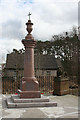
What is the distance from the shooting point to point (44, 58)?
3581cm

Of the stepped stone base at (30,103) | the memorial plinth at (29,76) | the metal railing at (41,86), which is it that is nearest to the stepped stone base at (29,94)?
the memorial plinth at (29,76)

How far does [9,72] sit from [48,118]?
2645 centimetres

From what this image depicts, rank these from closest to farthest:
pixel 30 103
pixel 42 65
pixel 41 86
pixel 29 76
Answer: pixel 30 103, pixel 29 76, pixel 41 86, pixel 42 65

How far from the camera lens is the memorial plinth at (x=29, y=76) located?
9062mm

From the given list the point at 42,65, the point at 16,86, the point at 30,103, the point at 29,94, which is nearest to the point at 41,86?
the point at 16,86

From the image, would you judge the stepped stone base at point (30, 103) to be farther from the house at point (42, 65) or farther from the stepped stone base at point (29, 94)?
the house at point (42, 65)

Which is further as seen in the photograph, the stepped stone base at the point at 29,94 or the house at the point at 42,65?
the house at the point at 42,65

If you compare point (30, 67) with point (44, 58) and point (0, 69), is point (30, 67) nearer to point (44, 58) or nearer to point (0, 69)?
point (0, 69)

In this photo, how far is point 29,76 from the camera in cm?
933

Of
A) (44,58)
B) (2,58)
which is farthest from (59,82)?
(44,58)

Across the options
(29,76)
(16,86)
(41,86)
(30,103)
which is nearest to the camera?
(30,103)

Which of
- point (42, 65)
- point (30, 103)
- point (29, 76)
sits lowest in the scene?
point (30, 103)

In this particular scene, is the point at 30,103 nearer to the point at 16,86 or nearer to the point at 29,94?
the point at 29,94

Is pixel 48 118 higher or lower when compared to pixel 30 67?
lower
